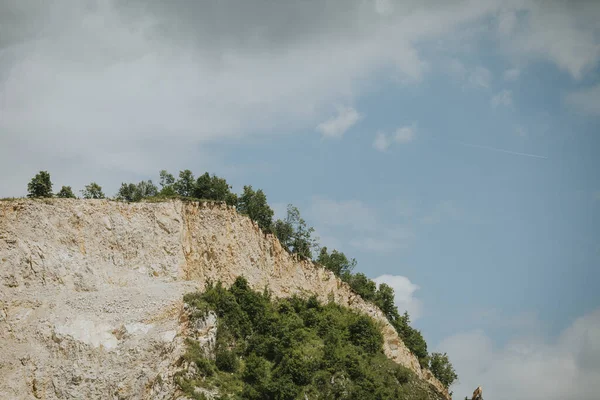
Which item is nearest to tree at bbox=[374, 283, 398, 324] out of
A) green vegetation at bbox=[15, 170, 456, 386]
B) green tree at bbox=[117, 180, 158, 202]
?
green vegetation at bbox=[15, 170, 456, 386]

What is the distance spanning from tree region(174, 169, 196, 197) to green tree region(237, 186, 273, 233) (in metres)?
5.90

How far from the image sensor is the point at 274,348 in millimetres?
→ 59625

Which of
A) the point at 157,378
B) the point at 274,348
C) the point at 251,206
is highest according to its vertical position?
the point at 251,206

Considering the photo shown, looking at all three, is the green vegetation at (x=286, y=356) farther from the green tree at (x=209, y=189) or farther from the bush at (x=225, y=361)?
the green tree at (x=209, y=189)

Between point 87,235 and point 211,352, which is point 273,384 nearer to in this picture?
point 211,352

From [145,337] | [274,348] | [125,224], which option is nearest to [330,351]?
[274,348]

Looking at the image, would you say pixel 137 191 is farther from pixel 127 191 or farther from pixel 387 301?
pixel 387 301

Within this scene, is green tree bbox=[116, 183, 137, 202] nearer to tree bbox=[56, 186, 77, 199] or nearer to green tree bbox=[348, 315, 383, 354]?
tree bbox=[56, 186, 77, 199]

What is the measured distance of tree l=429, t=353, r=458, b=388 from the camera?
82.2 meters

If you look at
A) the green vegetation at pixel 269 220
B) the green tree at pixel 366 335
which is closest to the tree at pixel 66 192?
the green vegetation at pixel 269 220

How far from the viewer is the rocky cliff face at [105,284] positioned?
5022 centimetres

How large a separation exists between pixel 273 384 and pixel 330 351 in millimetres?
8005

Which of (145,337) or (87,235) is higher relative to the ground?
(87,235)

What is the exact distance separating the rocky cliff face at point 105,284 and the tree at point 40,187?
4604 millimetres
